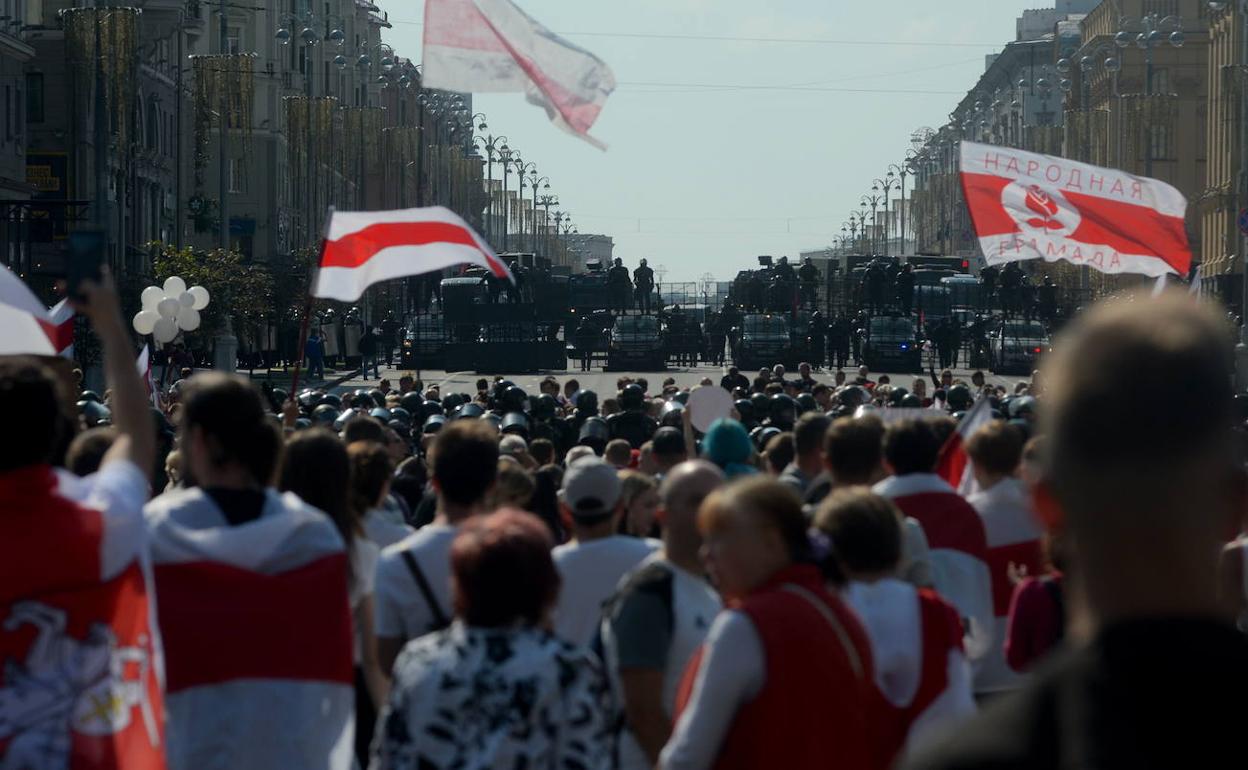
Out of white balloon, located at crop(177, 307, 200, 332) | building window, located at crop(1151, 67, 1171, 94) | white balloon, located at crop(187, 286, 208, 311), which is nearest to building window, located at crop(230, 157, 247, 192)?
building window, located at crop(1151, 67, 1171, 94)

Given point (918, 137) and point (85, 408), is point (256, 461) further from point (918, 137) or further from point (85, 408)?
point (918, 137)

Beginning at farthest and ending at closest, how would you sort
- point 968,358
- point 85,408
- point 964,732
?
point 968,358, point 85,408, point 964,732

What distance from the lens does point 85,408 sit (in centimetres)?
1448

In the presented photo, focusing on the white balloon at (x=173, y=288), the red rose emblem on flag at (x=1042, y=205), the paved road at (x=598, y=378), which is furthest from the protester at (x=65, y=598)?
the paved road at (x=598, y=378)

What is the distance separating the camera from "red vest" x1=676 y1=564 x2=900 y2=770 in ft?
14.7

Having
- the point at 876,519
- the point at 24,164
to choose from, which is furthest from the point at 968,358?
the point at 876,519

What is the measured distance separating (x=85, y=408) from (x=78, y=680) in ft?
33.9

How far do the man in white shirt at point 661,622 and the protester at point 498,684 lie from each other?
1.96 ft

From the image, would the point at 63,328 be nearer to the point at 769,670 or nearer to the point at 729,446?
the point at 729,446

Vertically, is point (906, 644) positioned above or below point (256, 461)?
below

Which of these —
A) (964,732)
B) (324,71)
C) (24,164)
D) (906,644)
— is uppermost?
(324,71)

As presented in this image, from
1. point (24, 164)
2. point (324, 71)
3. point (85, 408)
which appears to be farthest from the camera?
point (324, 71)

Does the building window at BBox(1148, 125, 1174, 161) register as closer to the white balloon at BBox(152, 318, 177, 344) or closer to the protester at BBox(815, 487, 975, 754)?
the white balloon at BBox(152, 318, 177, 344)

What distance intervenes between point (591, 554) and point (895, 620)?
105cm
